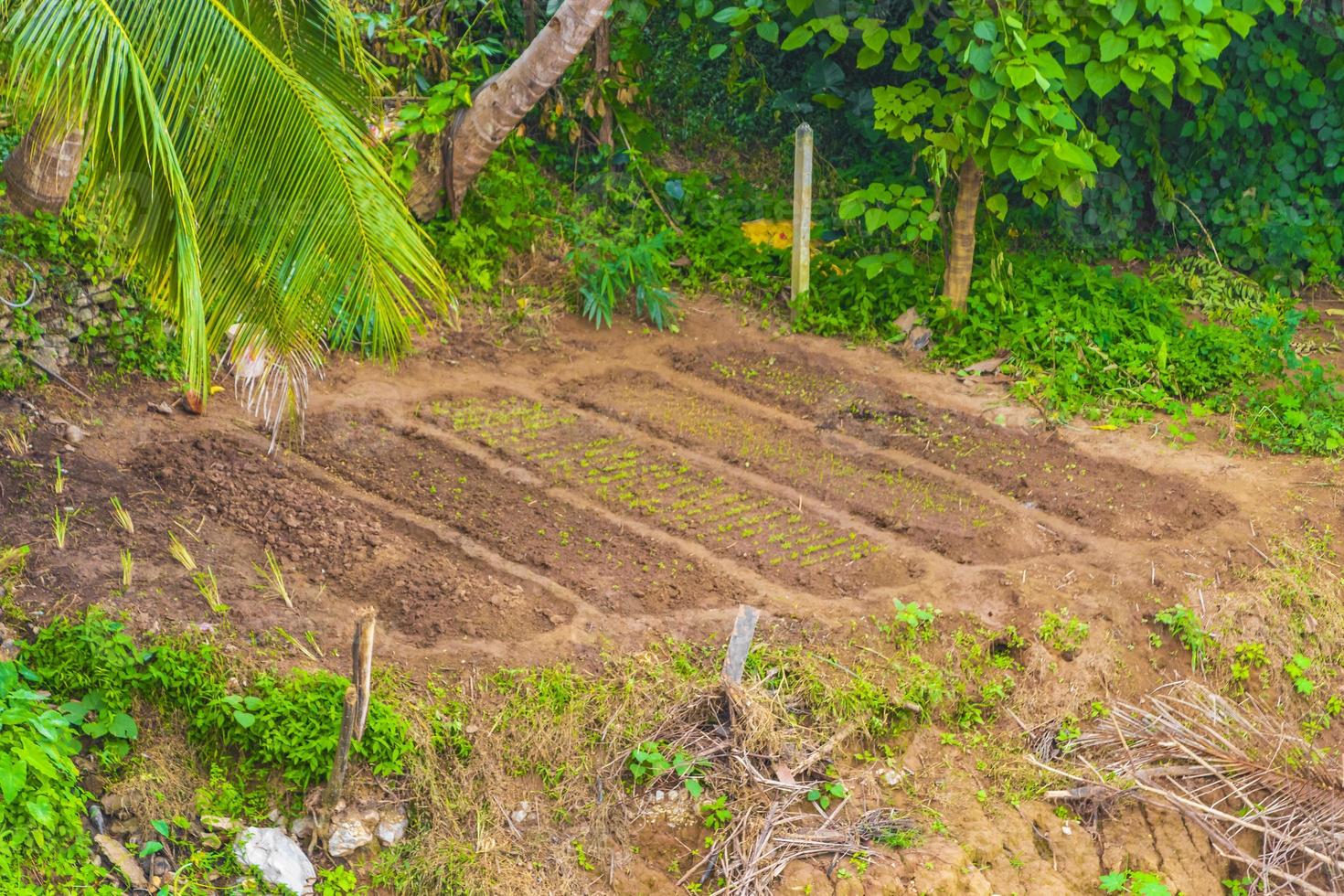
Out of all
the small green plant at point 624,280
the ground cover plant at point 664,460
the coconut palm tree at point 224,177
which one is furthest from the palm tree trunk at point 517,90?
the coconut palm tree at point 224,177

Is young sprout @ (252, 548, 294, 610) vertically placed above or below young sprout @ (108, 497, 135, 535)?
below

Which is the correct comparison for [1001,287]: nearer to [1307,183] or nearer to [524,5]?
[1307,183]

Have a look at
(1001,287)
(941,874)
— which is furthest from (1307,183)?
(941,874)

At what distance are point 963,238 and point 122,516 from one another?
4.79 metres

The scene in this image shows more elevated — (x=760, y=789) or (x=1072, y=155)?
(x=1072, y=155)

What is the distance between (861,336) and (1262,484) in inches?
96.4

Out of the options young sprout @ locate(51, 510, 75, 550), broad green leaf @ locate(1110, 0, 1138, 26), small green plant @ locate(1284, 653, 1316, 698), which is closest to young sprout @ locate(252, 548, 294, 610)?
young sprout @ locate(51, 510, 75, 550)

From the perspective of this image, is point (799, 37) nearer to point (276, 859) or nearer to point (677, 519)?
point (677, 519)

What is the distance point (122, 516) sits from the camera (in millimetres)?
5414

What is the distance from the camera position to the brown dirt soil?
500cm

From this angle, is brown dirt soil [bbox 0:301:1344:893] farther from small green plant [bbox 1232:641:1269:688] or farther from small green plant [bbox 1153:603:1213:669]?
small green plant [bbox 1232:641:1269:688]

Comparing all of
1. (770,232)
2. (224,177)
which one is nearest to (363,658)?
(224,177)

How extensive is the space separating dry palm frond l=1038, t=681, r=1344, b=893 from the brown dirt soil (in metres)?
0.14

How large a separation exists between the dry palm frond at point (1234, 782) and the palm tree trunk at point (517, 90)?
15.2ft
